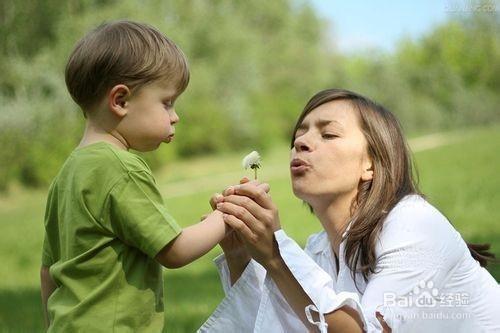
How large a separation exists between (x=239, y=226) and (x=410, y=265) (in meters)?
0.69

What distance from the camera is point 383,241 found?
3.12 m

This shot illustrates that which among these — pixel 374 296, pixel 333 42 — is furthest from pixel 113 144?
pixel 333 42

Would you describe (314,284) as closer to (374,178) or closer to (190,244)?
(190,244)

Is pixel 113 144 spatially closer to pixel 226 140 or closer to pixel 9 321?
pixel 9 321

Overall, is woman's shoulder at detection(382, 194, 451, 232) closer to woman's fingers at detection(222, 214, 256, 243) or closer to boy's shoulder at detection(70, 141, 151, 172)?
woman's fingers at detection(222, 214, 256, 243)

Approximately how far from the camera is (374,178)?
3.31 m

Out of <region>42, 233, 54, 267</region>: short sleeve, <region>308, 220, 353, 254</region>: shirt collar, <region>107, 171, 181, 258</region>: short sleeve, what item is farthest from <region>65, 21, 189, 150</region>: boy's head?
<region>308, 220, 353, 254</region>: shirt collar

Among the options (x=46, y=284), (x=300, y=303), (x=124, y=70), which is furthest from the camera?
(x=46, y=284)

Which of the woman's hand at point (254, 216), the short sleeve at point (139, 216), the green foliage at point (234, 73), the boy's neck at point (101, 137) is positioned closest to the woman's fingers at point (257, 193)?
the woman's hand at point (254, 216)

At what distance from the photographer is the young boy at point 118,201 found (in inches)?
104

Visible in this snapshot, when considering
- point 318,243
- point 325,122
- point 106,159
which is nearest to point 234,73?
point 318,243

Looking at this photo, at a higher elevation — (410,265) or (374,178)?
(374,178)

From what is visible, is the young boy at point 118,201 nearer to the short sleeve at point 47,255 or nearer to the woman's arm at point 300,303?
the short sleeve at point 47,255

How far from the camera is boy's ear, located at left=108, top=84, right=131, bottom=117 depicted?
2.76 meters
